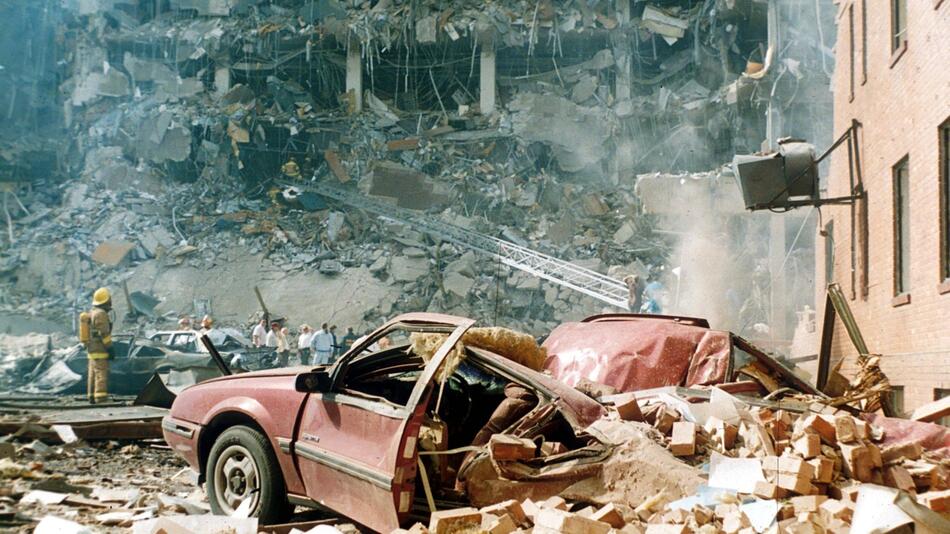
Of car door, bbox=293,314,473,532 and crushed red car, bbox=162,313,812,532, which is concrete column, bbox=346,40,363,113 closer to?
crushed red car, bbox=162,313,812,532

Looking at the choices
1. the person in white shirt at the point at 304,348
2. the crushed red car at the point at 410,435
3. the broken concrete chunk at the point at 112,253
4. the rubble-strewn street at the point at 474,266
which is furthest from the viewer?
the broken concrete chunk at the point at 112,253

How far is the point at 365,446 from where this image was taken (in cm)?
476

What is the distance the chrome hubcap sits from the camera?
17.6 feet

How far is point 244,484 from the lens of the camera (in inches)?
215

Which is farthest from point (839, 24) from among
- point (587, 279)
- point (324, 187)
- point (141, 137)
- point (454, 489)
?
point (141, 137)

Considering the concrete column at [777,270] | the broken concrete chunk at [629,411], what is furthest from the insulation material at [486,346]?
the concrete column at [777,270]

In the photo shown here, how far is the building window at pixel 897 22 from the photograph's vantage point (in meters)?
10.1

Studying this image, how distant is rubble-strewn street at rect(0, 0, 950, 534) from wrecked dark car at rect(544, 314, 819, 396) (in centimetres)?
3

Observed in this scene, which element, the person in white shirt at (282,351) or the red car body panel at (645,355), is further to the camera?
the person in white shirt at (282,351)

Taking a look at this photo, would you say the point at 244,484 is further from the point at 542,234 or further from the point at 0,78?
the point at 0,78

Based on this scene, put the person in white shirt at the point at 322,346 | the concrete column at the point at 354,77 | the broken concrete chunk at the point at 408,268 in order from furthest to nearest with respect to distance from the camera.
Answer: the concrete column at the point at 354,77 → the broken concrete chunk at the point at 408,268 → the person in white shirt at the point at 322,346

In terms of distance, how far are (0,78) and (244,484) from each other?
41802mm

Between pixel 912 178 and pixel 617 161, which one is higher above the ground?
pixel 617 161

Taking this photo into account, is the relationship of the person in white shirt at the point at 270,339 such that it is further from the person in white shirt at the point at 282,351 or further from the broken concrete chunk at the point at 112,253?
the broken concrete chunk at the point at 112,253
